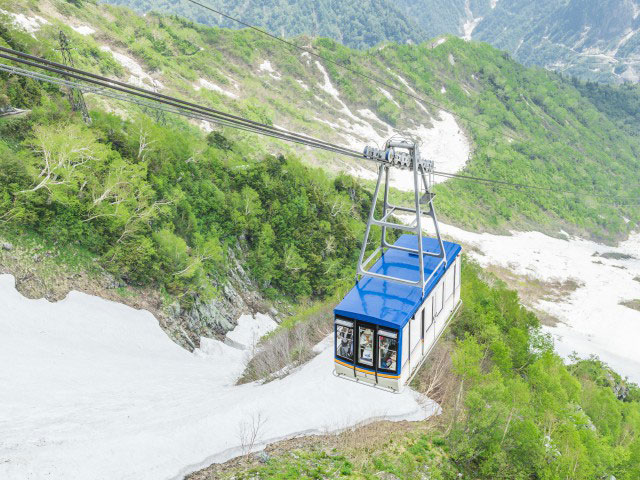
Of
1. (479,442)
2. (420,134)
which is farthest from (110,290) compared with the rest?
(420,134)

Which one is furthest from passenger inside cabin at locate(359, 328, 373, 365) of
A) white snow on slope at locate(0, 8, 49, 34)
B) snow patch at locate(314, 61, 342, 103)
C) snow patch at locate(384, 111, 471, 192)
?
snow patch at locate(314, 61, 342, 103)

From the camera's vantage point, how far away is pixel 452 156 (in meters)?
124

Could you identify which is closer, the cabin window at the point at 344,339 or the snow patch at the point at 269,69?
the cabin window at the point at 344,339

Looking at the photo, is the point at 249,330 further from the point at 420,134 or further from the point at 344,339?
the point at 420,134

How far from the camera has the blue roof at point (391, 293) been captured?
53.8 feet

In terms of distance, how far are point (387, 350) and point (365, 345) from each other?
81cm

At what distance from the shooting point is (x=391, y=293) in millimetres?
17719

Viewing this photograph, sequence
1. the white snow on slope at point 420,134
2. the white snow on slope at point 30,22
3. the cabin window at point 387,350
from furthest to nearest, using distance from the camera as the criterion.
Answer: the white snow on slope at point 420,134, the white snow on slope at point 30,22, the cabin window at point 387,350

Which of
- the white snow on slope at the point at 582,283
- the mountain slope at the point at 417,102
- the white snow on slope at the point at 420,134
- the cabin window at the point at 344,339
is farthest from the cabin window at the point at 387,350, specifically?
the white snow on slope at the point at 420,134

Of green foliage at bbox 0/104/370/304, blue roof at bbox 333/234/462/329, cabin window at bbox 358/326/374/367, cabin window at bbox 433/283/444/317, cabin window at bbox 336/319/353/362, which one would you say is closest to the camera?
blue roof at bbox 333/234/462/329

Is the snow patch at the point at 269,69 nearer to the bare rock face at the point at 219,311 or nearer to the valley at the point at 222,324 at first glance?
the valley at the point at 222,324

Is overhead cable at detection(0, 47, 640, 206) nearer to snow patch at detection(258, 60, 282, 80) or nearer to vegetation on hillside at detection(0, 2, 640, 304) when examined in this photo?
vegetation on hillside at detection(0, 2, 640, 304)

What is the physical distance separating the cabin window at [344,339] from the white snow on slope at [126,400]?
4.99m

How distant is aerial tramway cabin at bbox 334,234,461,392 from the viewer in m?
16.4
